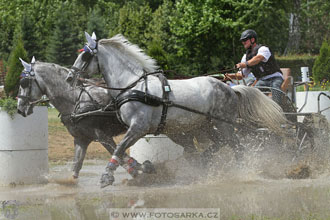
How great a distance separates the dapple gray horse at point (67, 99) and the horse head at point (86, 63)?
0.75 metres

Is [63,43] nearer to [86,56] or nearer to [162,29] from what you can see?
[162,29]

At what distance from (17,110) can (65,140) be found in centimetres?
678

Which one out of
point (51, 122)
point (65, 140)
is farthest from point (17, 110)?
point (51, 122)

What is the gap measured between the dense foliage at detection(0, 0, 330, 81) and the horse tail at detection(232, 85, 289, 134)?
14276mm

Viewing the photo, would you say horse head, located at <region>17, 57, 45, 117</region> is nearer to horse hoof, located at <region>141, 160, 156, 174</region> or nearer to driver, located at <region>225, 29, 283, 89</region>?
horse hoof, located at <region>141, 160, 156, 174</region>

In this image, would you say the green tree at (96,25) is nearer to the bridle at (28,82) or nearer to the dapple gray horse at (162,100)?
the bridle at (28,82)

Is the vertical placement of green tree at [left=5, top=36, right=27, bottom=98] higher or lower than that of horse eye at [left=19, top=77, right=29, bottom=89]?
lower

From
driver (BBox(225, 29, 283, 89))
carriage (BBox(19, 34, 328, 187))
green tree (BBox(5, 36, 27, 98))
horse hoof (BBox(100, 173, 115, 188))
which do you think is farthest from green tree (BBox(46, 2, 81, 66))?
horse hoof (BBox(100, 173, 115, 188))

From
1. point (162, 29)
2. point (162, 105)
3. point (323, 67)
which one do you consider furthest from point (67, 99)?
point (162, 29)

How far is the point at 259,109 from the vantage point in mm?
10016

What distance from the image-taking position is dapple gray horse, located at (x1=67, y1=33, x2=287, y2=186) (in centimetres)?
909

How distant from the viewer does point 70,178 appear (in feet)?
34.2

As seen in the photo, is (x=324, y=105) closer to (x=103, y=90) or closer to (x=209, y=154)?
(x=209, y=154)

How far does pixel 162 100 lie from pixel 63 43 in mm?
30861
